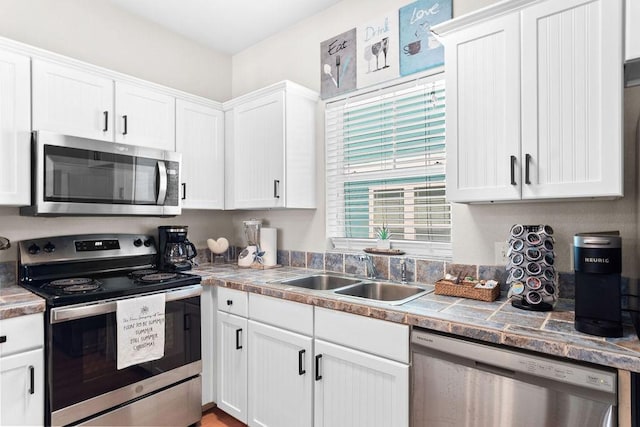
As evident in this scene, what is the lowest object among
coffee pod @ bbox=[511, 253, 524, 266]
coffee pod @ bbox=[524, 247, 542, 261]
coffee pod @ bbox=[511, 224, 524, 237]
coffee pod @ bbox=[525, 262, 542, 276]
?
coffee pod @ bbox=[525, 262, 542, 276]

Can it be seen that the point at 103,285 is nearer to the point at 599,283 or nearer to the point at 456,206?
the point at 456,206

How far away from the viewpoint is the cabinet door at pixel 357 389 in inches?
56.3

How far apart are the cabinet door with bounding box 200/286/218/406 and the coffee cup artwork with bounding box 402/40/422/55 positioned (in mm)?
1883

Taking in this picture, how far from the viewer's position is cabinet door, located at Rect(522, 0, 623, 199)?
4.08 feet

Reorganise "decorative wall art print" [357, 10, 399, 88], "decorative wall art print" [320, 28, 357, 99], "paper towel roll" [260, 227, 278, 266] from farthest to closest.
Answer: "paper towel roll" [260, 227, 278, 266]
"decorative wall art print" [320, 28, 357, 99]
"decorative wall art print" [357, 10, 399, 88]

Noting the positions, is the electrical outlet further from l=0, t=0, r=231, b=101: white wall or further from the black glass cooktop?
l=0, t=0, r=231, b=101: white wall

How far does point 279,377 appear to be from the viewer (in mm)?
1873

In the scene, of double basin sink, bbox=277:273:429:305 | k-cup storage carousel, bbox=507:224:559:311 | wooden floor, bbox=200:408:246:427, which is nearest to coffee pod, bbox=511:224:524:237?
k-cup storage carousel, bbox=507:224:559:311

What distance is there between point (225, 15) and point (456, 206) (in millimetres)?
2112

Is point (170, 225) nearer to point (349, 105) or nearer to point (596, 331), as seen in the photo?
point (349, 105)

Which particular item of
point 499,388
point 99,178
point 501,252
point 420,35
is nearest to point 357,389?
point 499,388

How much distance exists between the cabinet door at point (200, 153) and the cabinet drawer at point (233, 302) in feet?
2.50

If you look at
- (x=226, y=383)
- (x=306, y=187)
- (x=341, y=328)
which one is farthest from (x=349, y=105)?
(x=226, y=383)

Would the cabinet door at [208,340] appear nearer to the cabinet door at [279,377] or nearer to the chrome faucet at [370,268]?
the cabinet door at [279,377]
